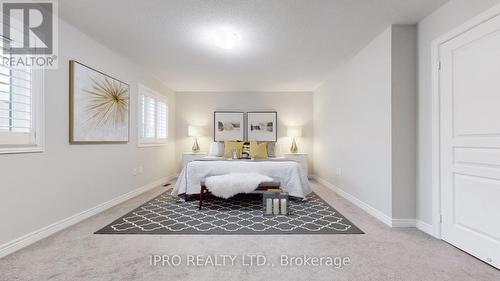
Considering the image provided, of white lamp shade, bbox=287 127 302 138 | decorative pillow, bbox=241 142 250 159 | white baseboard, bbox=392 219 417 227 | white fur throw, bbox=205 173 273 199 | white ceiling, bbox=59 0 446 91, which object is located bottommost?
white baseboard, bbox=392 219 417 227

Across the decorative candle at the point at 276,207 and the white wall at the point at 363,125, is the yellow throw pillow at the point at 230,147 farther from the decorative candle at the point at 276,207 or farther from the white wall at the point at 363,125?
the decorative candle at the point at 276,207

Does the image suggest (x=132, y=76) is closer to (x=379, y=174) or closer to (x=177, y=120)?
(x=177, y=120)

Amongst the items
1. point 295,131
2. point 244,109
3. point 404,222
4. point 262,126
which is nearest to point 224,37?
point 404,222

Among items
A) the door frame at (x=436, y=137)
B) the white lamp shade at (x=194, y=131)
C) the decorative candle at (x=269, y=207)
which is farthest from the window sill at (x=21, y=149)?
the door frame at (x=436, y=137)

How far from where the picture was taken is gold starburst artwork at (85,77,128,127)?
9.98 ft

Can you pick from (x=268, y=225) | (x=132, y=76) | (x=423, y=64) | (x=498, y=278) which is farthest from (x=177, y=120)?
(x=498, y=278)

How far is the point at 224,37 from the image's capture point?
300 centimetres

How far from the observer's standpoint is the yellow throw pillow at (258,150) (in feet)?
18.0

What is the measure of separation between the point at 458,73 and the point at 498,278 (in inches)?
64.9

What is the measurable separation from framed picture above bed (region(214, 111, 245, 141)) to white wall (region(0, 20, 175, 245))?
2.58 metres

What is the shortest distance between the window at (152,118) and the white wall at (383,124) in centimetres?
363

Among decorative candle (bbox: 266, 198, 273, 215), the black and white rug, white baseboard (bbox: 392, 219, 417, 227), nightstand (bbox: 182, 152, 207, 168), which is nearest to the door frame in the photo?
white baseboard (bbox: 392, 219, 417, 227)

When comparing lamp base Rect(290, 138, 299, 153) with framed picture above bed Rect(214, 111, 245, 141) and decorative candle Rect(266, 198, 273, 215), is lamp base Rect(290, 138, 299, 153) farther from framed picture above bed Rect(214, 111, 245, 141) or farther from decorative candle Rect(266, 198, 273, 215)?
decorative candle Rect(266, 198, 273, 215)

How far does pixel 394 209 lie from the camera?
2.63 m
